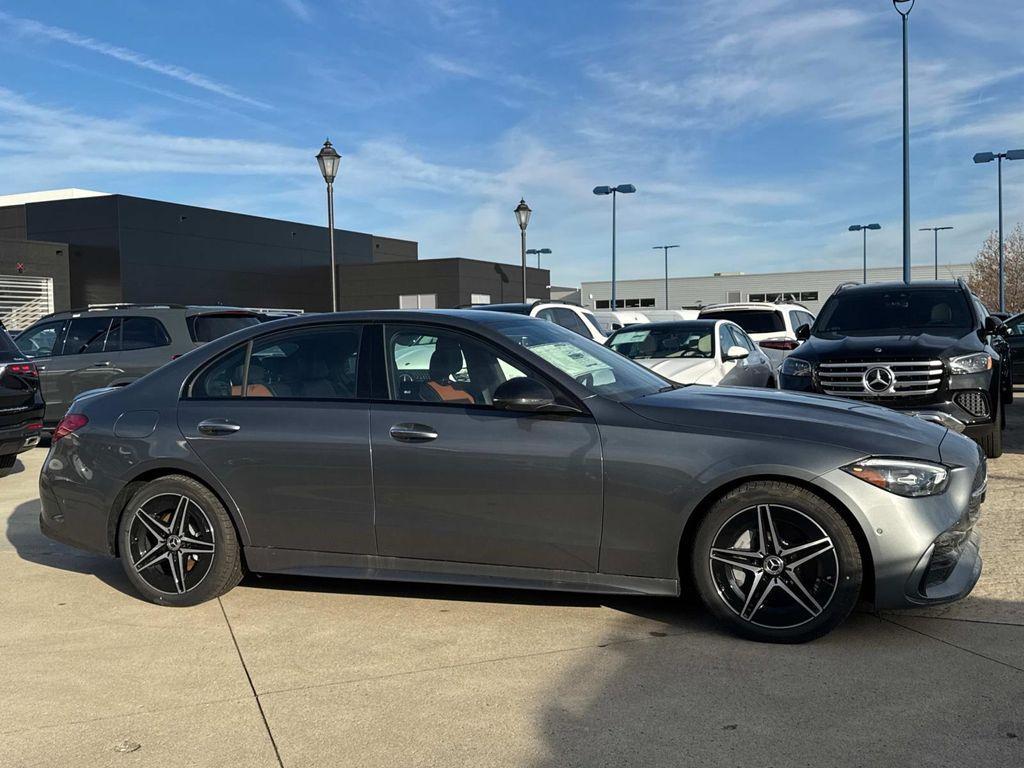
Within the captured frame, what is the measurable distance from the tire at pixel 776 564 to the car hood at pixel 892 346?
4.96 metres

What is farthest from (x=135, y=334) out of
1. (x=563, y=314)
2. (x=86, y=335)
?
(x=563, y=314)

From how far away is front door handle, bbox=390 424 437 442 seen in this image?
4.70 metres

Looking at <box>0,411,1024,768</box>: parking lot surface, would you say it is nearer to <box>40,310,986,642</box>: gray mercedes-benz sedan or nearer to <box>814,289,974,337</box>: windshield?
<box>40,310,986,642</box>: gray mercedes-benz sedan

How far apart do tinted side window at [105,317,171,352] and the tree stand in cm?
4749

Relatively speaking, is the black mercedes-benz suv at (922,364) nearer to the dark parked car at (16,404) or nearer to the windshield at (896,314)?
the windshield at (896,314)

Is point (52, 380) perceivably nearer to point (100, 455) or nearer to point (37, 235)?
point (100, 455)

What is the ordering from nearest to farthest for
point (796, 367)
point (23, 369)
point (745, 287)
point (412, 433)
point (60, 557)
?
point (412, 433) < point (60, 557) < point (796, 367) < point (23, 369) < point (745, 287)

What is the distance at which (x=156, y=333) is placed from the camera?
12070 millimetres

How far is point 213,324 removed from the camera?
1230 centimetres

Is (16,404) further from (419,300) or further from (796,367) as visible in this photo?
(419,300)

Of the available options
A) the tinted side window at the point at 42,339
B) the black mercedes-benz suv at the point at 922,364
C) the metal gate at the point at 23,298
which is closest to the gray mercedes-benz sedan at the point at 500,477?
the black mercedes-benz suv at the point at 922,364

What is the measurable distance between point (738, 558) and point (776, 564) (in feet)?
0.54

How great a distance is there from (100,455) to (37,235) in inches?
1423

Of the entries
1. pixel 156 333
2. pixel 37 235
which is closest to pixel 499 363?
pixel 156 333
